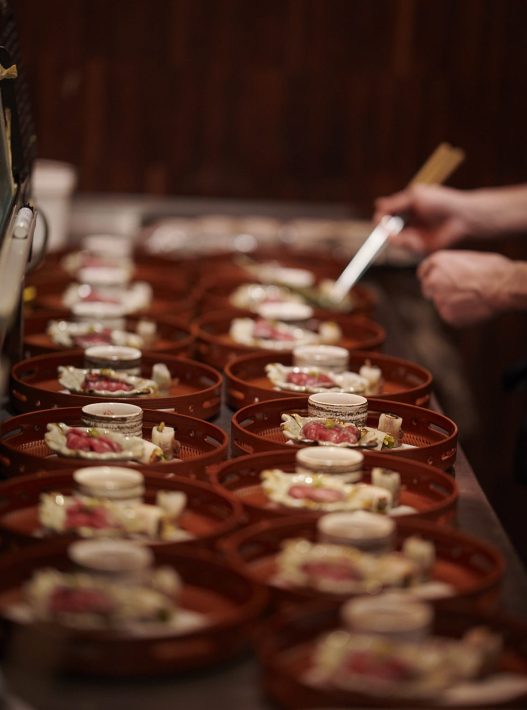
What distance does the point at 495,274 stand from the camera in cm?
354

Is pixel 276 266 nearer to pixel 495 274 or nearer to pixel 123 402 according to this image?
A: pixel 495 274

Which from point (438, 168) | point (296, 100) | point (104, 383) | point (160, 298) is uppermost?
point (296, 100)

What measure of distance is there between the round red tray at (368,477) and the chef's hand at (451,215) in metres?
2.15

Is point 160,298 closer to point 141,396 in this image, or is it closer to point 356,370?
point 356,370

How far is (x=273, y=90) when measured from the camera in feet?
22.9

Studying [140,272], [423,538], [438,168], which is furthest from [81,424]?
[438,168]

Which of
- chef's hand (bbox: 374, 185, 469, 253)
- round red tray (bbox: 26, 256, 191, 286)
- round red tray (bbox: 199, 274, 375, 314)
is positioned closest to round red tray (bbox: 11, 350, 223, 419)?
round red tray (bbox: 199, 274, 375, 314)

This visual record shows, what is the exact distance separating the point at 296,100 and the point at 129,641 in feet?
19.1

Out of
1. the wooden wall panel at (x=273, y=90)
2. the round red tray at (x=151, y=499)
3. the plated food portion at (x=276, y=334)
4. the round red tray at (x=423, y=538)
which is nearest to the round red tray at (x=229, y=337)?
the plated food portion at (x=276, y=334)

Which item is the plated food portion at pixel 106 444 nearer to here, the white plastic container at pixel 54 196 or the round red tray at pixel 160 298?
the round red tray at pixel 160 298

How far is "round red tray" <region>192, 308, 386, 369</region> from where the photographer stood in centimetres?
325

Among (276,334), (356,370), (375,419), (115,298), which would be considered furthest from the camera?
(115,298)

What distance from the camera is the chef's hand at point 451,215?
4332 millimetres

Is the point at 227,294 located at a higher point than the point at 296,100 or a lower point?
lower
